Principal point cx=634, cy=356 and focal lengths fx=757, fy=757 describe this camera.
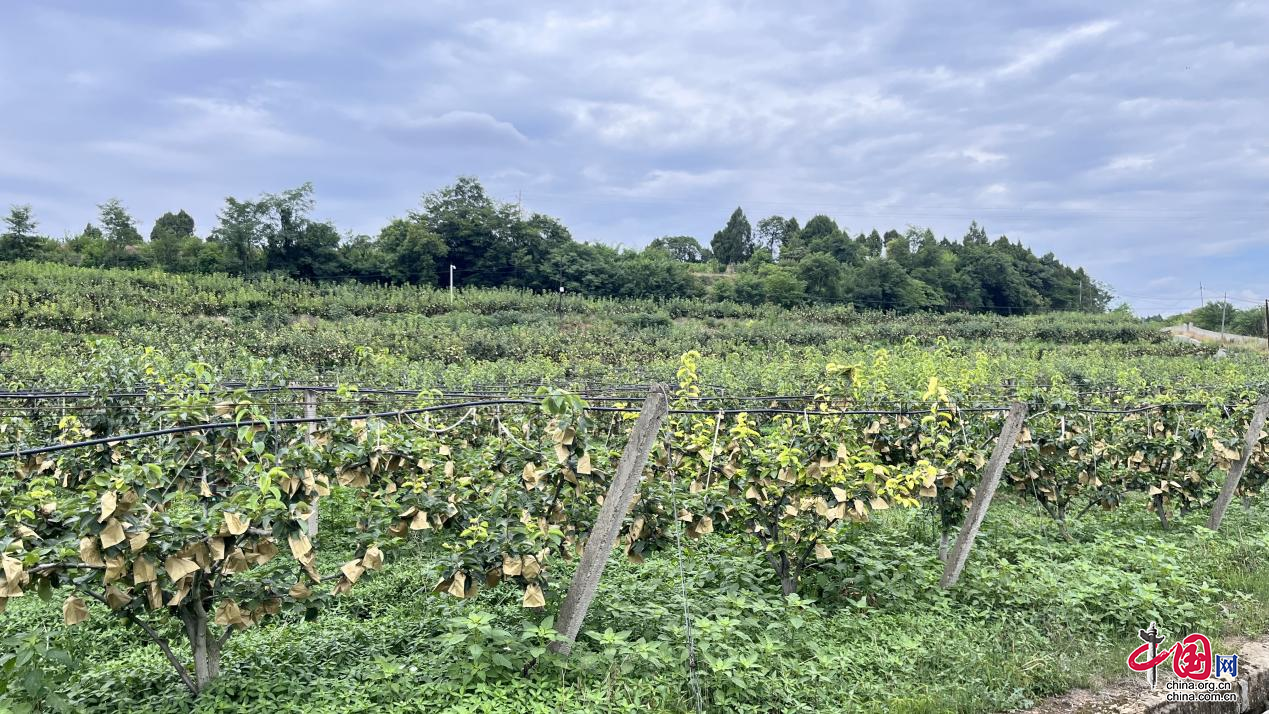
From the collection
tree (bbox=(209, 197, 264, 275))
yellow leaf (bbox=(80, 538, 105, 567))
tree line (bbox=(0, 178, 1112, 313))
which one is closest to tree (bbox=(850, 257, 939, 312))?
tree line (bbox=(0, 178, 1112, 313))

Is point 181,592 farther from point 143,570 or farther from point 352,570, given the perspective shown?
point 352,570

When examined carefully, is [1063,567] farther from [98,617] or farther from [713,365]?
[713,365]

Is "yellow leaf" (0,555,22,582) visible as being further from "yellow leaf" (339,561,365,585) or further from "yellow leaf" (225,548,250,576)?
"yellow leaf" (339,561,365,585)

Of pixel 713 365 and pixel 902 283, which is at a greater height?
pixel 902 283

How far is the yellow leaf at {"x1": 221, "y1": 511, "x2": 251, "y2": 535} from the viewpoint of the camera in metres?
2.95

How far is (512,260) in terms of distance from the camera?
5291 centimetres

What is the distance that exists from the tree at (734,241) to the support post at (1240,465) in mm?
75501

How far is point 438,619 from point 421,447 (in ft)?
3.25

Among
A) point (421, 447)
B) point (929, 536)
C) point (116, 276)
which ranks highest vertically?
point (116, 276)

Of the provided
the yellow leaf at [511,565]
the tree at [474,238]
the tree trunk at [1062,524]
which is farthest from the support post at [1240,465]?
the tree at [474,238]

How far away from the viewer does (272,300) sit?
104 ft

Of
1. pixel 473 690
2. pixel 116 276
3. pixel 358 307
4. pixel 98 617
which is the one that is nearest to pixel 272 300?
pixel 358 307

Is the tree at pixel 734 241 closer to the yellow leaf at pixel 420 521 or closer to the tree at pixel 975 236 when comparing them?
the tree at pixel 975 236

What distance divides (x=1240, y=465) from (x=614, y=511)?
22.4ft
